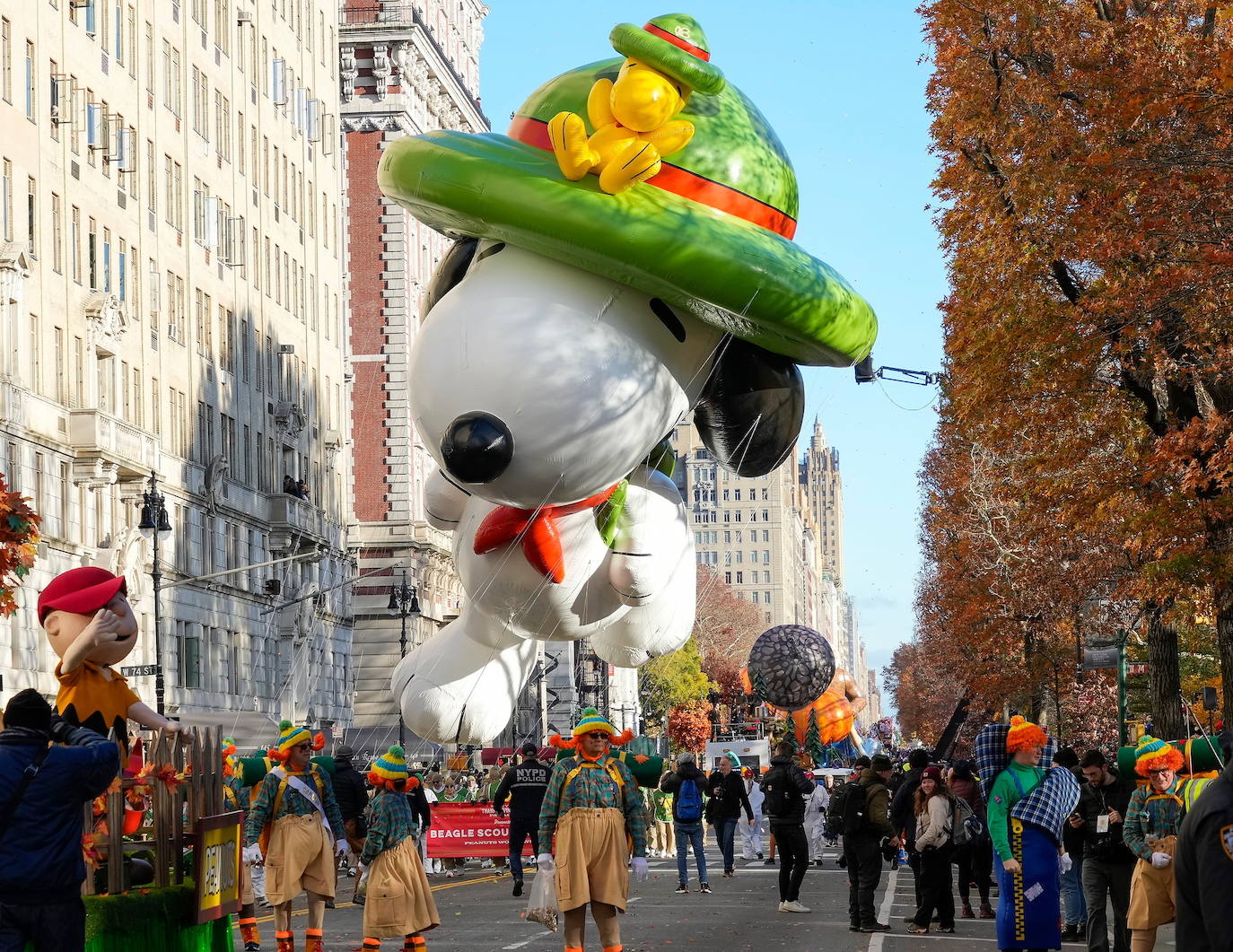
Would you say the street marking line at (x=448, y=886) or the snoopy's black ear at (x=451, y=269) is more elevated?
the snoopy's black ear at (x=451, y=269)

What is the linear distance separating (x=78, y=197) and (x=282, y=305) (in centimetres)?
1440

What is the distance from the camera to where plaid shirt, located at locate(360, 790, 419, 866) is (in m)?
13.9

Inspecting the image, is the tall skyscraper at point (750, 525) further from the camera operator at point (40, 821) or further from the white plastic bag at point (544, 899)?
the camera operator at point (40, 821)

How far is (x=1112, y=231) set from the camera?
59.5ft

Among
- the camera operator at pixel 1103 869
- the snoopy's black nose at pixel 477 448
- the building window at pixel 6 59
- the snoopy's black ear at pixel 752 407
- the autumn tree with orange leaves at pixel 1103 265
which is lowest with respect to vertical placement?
the camera operator at pixel 1103 869

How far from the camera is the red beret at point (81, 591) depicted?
9109mm

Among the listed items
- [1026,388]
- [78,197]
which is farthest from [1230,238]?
[78,197]

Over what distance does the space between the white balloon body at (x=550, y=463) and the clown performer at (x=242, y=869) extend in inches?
194

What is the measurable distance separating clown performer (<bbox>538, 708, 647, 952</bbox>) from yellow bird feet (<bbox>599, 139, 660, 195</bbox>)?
5845mm

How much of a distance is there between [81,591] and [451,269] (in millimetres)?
2419

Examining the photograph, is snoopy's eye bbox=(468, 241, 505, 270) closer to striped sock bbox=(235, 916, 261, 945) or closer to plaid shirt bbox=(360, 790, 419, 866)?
plaid shirt bbox=(360, 790, 419, 866)

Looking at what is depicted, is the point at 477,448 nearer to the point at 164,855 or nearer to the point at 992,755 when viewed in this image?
the point at 164,855

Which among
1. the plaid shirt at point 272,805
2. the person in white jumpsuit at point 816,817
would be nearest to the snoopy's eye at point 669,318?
the plaid shirt at point 272,805

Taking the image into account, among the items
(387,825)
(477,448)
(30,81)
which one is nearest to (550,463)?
(477,448)
